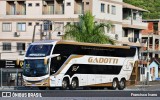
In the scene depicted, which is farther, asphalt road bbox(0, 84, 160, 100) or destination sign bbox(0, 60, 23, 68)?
destination sign bbox(0, 60, 23, 68)

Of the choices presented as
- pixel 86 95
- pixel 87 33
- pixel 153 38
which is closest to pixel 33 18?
pixel 87 33

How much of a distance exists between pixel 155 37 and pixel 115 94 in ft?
278

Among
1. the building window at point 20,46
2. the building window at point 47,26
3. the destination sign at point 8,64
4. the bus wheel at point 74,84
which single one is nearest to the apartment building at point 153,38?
the building window at point 47,26

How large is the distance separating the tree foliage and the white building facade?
65129mm

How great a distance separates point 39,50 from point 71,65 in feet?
10.1

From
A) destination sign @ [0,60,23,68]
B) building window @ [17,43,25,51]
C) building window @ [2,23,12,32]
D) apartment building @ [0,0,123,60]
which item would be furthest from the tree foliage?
destination sign @ [0,60,23,68]

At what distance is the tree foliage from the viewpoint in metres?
154

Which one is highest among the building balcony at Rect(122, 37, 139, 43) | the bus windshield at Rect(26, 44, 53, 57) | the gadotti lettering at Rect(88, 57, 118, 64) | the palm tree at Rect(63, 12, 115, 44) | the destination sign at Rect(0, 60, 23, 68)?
the palm tree at Rect(63, 12, 115, 44)

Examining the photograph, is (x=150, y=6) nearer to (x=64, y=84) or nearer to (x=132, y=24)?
(x=132, y=24)

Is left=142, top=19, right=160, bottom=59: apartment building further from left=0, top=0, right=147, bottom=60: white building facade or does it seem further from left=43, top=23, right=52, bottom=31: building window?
left=43, top=23, right=52, bottom=31: building window

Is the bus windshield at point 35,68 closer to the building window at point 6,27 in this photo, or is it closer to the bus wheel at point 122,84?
the bus wheel at point 122,84

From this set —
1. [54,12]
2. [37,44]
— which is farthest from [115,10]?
[37,44]

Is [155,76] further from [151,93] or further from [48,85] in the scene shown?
[151,93]

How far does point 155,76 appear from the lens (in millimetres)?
105562
